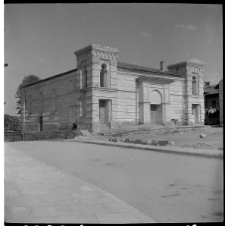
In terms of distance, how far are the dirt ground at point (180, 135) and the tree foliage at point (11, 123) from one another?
46 cm

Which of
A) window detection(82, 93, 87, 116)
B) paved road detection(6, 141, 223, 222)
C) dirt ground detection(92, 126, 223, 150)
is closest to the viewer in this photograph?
paved road detection(6, 141, 223, 222)

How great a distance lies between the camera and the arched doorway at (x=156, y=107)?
1.98m

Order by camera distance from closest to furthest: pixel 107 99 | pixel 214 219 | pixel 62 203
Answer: pixel 214 219
pixel 107 99
pixel 62 203

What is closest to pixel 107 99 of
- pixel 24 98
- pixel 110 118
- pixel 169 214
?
pixel 110 118

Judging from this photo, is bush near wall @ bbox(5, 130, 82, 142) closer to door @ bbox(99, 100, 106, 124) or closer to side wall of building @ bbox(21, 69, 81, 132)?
side wall of building @ bbox(21, 69, 81, 132)

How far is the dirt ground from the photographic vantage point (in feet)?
5.87

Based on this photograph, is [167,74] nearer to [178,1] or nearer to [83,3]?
[178,1]

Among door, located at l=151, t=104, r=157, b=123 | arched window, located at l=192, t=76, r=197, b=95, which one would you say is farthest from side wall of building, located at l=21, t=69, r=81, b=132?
arched window, located at l=192, t=76, r=197, b=95

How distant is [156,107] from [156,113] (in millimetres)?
38

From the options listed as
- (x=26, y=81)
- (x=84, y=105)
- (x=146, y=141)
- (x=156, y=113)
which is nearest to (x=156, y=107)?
(x=156, y=113)

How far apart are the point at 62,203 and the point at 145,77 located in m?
0.91

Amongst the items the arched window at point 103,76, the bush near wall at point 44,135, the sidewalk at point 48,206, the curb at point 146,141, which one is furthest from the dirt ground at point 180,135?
the sidewalk at point 48,206

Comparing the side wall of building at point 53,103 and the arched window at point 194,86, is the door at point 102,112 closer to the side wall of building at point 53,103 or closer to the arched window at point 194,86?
the side wall of building at point 53,103

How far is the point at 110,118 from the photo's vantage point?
76.6 inches
